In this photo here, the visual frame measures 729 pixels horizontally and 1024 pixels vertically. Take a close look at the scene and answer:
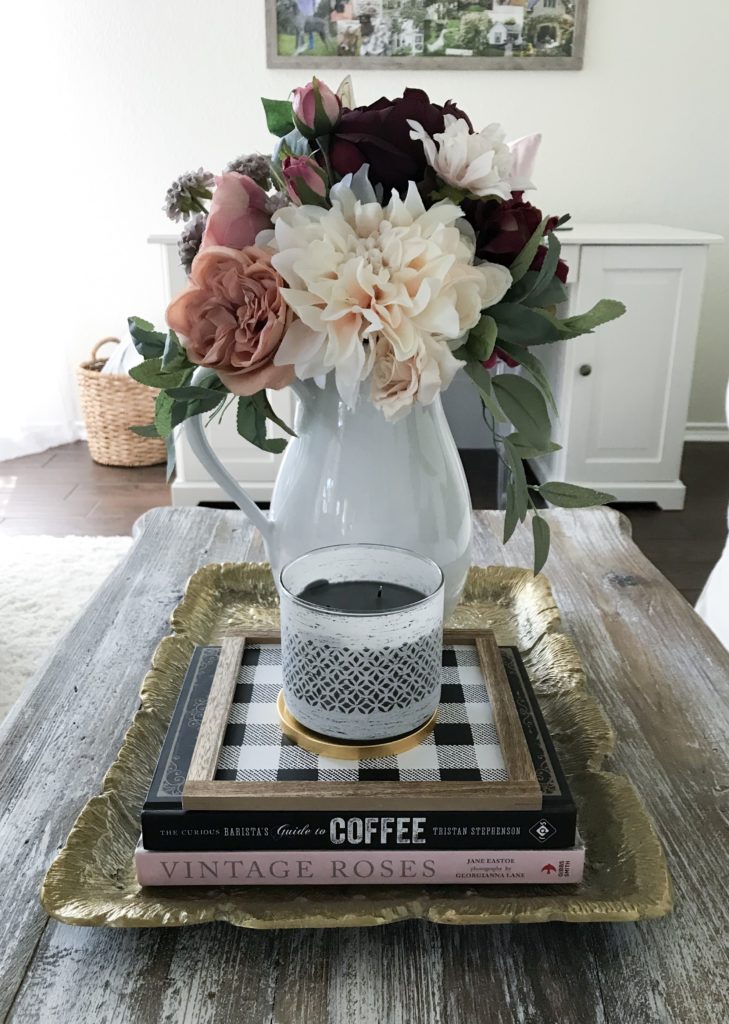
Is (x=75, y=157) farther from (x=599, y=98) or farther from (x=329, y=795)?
(x=329, y=795)

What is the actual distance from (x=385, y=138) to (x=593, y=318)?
0.19 m

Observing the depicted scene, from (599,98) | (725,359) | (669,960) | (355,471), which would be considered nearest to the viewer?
(669,960)

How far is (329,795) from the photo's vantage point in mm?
512

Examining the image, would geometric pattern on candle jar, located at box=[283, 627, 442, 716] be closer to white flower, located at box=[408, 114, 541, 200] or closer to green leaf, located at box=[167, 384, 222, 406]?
green leaf, located at box=[167, 384, 222, 406]

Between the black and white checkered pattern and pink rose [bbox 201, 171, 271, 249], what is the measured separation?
1.02 ft

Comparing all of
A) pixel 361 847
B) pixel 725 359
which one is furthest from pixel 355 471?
pixel 725 359

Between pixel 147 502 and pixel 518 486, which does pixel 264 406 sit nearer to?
pixel 518 486

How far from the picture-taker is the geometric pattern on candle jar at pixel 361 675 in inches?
21.5

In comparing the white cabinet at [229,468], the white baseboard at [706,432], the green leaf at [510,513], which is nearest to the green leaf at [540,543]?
the green leaf at [510,513]

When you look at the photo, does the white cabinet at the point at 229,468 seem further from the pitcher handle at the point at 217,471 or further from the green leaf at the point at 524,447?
the green leaf at the point at 524,447

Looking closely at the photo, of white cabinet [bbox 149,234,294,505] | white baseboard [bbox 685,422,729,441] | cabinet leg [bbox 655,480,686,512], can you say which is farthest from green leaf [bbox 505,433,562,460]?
white baseboard [bbox 685,422,729,441]

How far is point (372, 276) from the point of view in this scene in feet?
1.73

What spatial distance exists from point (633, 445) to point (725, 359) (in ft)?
2.61

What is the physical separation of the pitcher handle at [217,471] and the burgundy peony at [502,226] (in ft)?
0.80
